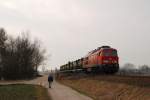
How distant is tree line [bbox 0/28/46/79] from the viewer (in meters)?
89.9

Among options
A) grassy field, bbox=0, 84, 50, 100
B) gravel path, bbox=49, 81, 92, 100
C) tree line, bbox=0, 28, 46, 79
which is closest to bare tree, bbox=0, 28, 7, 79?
tree line, bbox=0, 28, 46, 79

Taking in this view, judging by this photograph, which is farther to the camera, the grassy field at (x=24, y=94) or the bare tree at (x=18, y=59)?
the bare tree at (x=18, y=59)

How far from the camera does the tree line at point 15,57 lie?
89.9 m

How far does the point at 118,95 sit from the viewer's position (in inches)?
993

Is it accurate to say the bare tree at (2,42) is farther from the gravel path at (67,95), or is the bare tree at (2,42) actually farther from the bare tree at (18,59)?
the gravel path at (67,95)

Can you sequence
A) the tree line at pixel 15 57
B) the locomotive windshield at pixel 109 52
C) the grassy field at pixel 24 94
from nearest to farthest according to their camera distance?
the grassy field at pixel 24 94
the locomotive windshield at pixel 109 52
the tree line at pixel 15 57

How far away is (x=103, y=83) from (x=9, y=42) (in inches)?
2840

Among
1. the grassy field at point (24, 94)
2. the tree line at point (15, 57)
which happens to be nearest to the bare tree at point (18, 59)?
the tree line at point (15, 57)

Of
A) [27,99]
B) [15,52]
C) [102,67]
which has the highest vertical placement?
[15,52]

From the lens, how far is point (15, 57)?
310ft

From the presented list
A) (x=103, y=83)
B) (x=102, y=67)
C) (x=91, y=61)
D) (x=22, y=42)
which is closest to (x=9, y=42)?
(x=22, y=42)

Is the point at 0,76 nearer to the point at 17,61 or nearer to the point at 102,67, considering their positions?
the point at 17,61

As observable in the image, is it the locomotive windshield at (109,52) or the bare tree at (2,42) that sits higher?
the bare tree at (2,42)

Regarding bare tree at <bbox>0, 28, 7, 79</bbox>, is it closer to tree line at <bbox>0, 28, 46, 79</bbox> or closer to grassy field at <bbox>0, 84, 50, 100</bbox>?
tree line at <bbox>0, 28, 46, 79</bbox>
